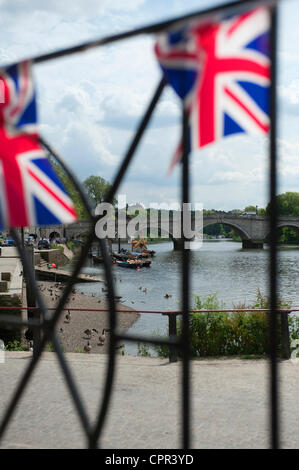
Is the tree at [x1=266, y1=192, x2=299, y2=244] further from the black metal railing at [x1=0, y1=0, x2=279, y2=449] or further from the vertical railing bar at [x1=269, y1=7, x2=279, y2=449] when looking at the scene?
the vertical railing bar at [x1=269, y1=7, x2=279, y2=449]

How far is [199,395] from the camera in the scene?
677cm

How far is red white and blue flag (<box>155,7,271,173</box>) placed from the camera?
2.41 metres

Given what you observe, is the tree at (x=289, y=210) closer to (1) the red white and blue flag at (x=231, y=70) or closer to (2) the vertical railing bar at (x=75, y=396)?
(2) the vertical railing bar at (x=75, y=396)

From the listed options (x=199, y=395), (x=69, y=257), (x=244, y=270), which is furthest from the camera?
(x=69, y=257)

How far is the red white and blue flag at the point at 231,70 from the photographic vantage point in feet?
7.89

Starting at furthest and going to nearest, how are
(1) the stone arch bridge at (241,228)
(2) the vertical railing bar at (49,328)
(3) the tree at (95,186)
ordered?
(3) the tree at (95,186) < (1) the stone arch bridge at (241,228) < (2) the vertical railing bar at (49,328)

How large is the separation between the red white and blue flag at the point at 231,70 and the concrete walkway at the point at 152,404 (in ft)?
12.2

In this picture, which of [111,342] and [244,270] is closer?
[111,342]

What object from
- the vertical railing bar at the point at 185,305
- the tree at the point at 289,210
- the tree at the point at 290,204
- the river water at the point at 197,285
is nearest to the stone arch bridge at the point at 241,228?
the tree at the point at 289,210

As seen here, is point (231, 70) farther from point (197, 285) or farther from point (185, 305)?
point (197, 285)

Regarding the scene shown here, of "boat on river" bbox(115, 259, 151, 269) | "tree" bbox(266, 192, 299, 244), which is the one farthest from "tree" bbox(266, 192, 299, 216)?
"boat on river" bbox(115, 259, 151, 269)

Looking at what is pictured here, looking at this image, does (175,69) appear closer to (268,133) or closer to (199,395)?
(268,133)

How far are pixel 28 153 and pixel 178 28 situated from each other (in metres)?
1.18

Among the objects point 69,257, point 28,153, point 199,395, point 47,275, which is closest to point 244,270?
point 47,275
